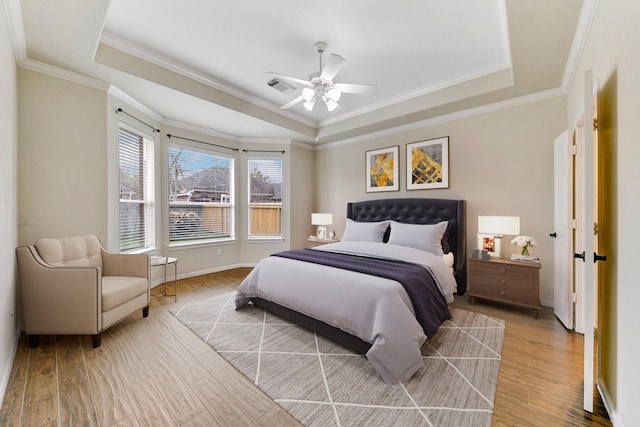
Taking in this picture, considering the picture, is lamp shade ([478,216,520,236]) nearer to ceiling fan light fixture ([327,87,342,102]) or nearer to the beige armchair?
ceiling fan light fixture ([327,87,342,102])

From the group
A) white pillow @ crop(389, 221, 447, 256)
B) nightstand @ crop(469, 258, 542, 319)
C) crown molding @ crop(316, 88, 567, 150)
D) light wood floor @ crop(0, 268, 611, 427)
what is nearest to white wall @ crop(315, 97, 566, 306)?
crown molding @ crop(316, 88, 567, 150)

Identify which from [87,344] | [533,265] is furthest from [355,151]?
[87,344]

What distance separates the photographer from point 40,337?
2.41 metres

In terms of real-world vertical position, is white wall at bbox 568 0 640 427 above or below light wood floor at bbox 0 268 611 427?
above

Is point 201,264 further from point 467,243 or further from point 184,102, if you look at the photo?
point 467,243

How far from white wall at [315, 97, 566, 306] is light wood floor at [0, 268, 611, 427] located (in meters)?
1.31

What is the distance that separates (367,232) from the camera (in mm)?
4098

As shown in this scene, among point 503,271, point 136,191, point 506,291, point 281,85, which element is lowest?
point 506,291

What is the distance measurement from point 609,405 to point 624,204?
120 centimetres

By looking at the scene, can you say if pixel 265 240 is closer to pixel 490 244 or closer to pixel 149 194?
pixel 149 194

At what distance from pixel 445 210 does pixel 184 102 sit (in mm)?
3967

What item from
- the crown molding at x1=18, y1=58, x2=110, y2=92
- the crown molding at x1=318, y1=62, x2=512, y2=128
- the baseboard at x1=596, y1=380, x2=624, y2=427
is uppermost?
the crown molding at x1=318, y1=62, x2=512, y2=128

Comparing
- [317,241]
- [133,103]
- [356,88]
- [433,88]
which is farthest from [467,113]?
[133,103]

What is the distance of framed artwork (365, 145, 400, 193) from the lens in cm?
455
